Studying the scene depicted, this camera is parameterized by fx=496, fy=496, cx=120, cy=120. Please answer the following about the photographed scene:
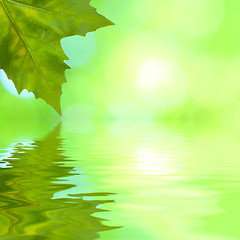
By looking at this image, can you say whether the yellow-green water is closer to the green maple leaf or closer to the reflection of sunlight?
the reflection of sunlight

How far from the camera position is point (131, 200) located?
765mm

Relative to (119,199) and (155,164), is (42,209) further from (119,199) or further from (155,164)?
(155,164)

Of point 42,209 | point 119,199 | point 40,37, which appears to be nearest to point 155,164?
point 119,199

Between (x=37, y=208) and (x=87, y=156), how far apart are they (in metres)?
0.91

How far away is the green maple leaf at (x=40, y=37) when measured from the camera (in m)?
0.46

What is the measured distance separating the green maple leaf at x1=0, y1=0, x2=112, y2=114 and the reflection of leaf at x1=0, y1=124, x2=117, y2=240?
0.14m

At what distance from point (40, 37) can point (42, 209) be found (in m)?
0.27

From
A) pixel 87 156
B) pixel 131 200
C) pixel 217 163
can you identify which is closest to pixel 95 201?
pixel 131 200

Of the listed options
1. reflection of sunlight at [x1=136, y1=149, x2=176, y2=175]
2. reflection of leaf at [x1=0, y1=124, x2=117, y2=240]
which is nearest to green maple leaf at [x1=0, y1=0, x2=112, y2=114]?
reflection of leaf at [x1=0, y1=124, x2=117, y2=240]

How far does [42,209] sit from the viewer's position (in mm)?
660

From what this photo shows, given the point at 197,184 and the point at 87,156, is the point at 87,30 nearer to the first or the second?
the point at 197,184

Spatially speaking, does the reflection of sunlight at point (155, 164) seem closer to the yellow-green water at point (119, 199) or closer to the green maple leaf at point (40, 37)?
the yellow-green water at point (119, 199)

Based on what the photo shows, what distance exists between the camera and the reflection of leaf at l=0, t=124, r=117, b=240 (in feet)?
1.73

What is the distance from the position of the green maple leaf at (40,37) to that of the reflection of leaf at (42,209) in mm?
143
